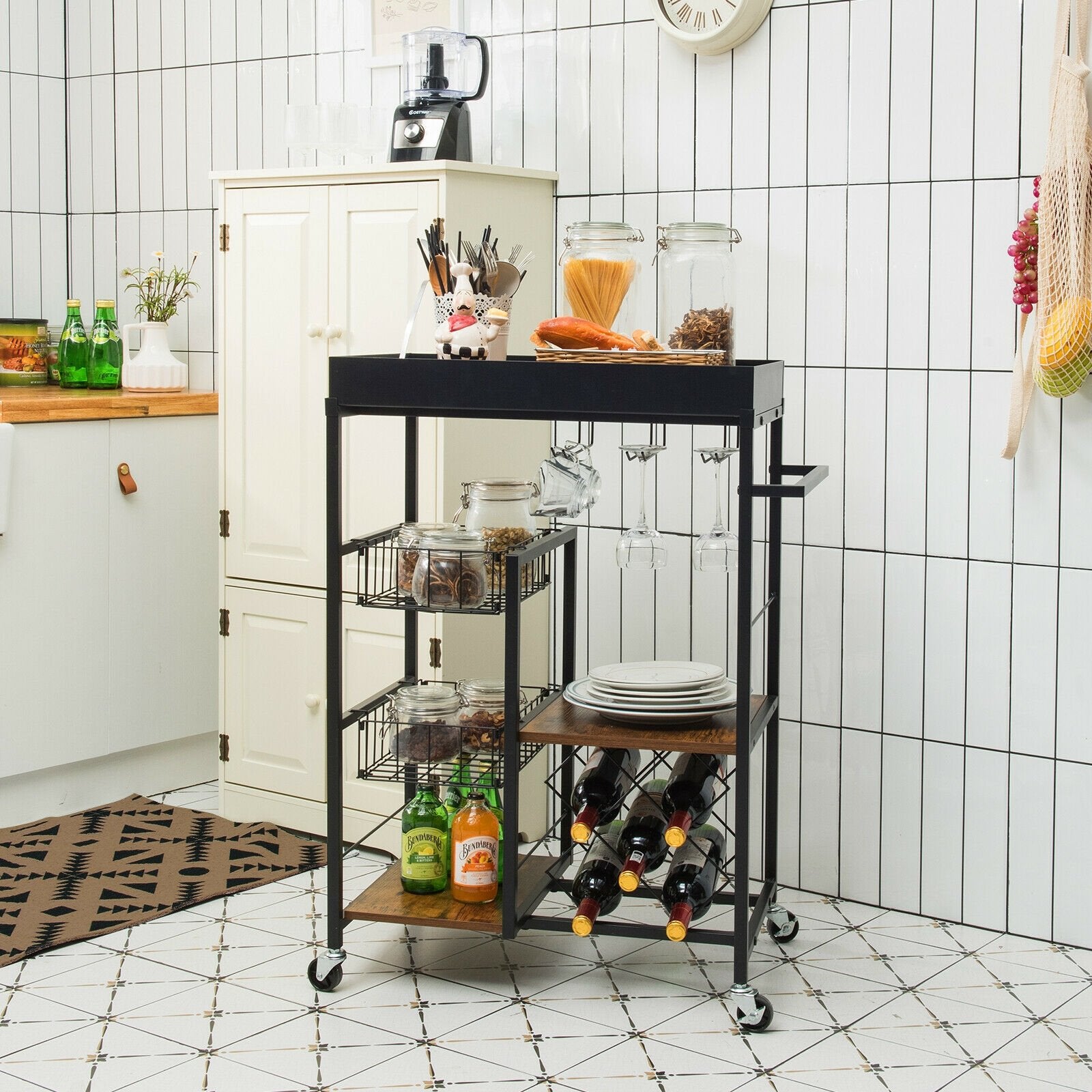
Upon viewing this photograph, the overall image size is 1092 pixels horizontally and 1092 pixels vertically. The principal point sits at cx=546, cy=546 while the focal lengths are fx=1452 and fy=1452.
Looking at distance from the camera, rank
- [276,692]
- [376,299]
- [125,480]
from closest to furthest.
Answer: [376,299] < [276,692] < [125,480]

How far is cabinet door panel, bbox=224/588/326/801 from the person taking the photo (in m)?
3.33

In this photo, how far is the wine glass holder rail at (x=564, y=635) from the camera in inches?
91.5

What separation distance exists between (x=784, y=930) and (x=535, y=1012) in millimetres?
561

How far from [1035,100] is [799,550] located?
0.96 meters

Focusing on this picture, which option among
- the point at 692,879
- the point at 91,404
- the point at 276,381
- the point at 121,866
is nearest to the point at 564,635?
the point at 692,879

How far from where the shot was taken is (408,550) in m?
2.54

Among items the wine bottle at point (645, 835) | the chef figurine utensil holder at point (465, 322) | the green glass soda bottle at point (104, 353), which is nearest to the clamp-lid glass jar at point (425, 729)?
the wine bottle at point (645, 835)

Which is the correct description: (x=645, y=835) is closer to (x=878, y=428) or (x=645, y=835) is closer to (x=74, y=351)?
(x=878, y=428)

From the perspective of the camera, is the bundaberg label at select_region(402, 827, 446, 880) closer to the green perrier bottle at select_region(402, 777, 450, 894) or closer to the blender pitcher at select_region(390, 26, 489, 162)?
the green perrier bottle at select_region(402, 777, 450, 894)

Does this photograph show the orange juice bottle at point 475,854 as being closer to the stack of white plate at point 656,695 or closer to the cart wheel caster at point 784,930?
the stack of white plate at point 656,695

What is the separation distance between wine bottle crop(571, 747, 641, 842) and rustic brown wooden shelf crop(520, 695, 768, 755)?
8 centimetres

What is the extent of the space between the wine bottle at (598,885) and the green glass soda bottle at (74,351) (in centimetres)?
201

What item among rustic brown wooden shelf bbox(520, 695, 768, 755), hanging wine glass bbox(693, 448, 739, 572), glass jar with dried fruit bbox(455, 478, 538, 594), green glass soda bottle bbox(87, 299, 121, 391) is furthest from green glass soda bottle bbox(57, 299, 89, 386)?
hanging wine glass bbox(693, 448, 739, 572)

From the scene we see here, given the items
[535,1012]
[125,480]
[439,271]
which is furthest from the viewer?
[125,480]
